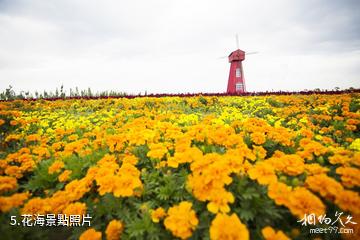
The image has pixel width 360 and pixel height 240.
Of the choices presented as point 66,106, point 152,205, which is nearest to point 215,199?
point 152,205

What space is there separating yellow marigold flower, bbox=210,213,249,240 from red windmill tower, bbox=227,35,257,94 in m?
22.4

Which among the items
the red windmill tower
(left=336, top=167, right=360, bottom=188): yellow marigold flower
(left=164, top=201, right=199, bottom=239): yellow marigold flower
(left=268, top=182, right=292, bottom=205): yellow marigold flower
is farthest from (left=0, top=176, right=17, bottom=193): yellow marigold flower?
the red windmill tower

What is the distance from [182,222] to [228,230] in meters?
0.37

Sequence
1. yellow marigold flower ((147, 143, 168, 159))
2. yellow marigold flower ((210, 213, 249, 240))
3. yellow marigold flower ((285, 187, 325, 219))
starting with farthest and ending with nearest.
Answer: yellow marigold flower ((147, 143, 168, 159)) → yellow marigold flower ((285, 187, 325, 219)) → yellow marigold flower ((210, 213, 249, 240))

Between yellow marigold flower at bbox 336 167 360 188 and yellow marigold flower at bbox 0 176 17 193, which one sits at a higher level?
yellow marigold flower at bbox 336 167 360 188

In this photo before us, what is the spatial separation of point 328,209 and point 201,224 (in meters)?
1.27

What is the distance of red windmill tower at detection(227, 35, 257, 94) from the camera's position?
23734 millimetres

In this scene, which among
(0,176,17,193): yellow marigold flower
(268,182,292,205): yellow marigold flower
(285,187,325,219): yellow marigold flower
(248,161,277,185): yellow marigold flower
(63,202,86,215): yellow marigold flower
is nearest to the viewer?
(285,187,325,219): yellow marigold flower

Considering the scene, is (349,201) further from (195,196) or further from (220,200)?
(195,196)

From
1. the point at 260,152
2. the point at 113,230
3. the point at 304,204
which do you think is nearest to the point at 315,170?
the point at 304,204

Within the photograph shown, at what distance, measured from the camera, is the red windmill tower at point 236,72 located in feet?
77.9

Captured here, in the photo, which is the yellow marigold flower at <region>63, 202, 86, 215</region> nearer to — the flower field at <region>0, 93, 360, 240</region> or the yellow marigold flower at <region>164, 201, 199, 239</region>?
the flower field at <region>0, 93, 360, 240</region>

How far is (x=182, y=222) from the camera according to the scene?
1.96m

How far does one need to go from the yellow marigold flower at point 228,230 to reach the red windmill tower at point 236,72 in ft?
73.4
